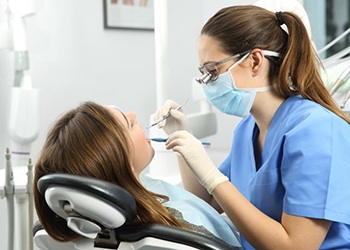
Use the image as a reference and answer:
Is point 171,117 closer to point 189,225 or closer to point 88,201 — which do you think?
point 189,225

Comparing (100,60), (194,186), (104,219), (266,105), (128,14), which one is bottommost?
(194,186)

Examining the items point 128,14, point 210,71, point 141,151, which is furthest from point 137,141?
point 128,14

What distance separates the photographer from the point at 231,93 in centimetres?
136

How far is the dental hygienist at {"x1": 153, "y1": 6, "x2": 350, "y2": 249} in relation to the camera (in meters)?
1.18

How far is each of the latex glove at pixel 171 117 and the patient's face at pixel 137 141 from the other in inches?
10.7

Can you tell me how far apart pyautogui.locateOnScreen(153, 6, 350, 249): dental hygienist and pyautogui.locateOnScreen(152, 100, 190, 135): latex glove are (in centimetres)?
20

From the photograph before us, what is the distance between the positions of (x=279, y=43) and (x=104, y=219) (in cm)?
66

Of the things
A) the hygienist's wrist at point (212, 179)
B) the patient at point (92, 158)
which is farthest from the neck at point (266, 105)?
the patient at point (92, 158)

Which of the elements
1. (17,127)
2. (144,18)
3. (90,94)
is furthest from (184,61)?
(17,127)

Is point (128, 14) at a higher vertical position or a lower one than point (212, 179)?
higher

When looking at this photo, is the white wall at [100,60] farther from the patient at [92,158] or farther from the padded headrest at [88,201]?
the padded headrest at [88,201]

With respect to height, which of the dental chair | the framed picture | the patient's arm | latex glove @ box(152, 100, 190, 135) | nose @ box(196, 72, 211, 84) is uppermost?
the framed picture

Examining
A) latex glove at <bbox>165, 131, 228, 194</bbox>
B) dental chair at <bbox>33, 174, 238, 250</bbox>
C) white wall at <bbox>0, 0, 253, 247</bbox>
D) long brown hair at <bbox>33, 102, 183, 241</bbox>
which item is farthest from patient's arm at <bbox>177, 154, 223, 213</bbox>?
white wall at <bbox>0, 0, 253, 247</bbox>

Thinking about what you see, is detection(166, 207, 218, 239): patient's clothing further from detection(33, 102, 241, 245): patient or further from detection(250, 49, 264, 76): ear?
detection(250, 49, 264, 76): ear
